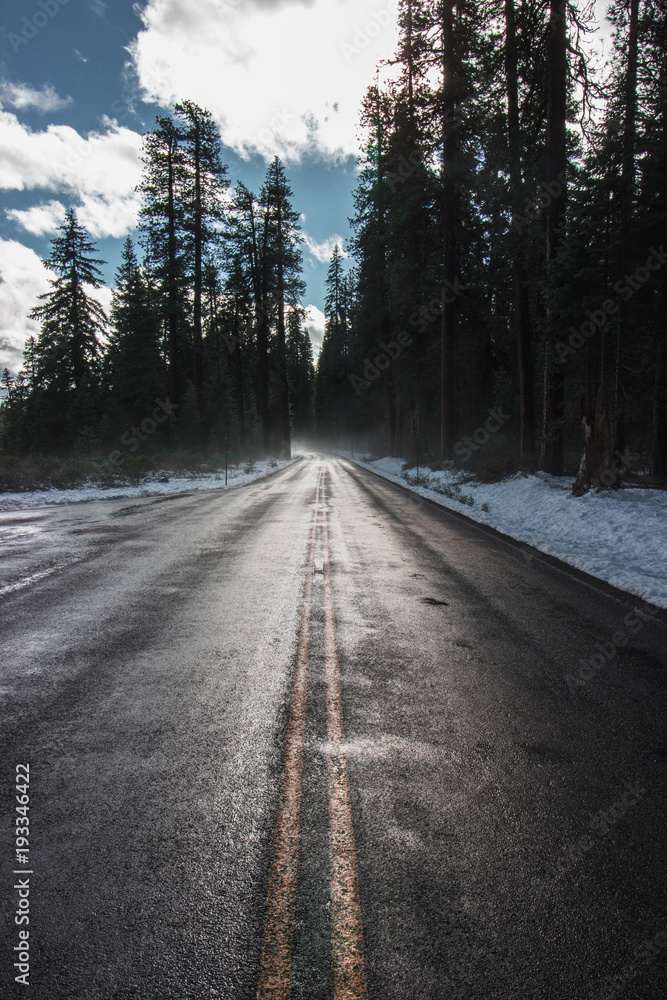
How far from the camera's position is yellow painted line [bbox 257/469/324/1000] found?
73.8 inches

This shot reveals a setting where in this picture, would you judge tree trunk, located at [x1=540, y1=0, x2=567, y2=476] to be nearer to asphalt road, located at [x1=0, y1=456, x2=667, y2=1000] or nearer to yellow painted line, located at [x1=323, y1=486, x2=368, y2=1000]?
asphalt road, located at [x1=0, y1=456, x2=667, y2=1000]

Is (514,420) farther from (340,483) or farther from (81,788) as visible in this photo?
(81,788)

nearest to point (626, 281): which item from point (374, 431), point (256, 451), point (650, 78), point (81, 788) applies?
point (650, 78)

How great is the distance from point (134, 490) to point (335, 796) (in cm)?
1958

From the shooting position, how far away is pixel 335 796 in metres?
2.87

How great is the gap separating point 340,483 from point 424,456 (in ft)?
23.8

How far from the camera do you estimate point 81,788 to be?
2961 mm

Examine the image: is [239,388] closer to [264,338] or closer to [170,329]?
[264,338]

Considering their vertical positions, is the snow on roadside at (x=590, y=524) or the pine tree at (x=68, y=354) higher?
the pine tree at (x=68, y=354)

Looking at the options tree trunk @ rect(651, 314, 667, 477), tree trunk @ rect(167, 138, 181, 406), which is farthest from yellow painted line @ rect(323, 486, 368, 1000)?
tree trunk @ rect(167, 138, 181, 406)

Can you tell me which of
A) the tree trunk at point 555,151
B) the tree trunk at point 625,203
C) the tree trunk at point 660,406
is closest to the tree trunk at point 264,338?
the tree trunk at point 555,151

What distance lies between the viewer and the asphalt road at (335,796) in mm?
1956

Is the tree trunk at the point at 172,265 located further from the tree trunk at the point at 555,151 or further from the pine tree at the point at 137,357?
the tree trunk at the point at 555,151

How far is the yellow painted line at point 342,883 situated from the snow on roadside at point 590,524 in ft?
16.6
